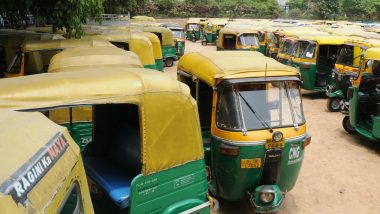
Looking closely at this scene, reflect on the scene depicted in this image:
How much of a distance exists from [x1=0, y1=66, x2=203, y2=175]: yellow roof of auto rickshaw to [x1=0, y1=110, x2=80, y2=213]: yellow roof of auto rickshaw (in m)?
0.57

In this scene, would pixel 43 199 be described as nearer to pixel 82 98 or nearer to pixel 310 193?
pixel 82 98

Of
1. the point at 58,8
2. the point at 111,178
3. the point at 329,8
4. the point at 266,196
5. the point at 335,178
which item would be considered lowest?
the point at 335,178

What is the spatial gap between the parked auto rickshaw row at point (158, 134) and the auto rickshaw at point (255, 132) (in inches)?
0.6

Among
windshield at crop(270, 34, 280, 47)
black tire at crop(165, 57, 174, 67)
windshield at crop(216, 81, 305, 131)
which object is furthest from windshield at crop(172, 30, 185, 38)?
windshield at crop(216, 81, 305, 131)

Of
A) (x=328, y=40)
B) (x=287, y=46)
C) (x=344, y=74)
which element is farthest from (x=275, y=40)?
(x=344, y=74)

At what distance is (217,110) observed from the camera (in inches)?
224

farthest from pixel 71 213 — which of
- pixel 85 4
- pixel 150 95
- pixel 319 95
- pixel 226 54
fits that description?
pixel 319 95

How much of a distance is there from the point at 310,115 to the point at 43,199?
37.3ft

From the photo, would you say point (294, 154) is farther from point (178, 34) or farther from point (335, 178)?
point (178, 34)

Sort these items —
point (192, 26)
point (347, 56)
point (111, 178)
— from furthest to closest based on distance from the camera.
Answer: point (192, 26) < point (347, 56) < point (111, 178)

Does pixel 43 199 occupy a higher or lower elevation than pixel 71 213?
higher

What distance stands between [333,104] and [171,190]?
9.89m

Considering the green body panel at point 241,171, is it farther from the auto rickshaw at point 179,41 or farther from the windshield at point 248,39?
the auto rickshaw at point 179,41

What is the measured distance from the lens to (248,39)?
65.5ft
